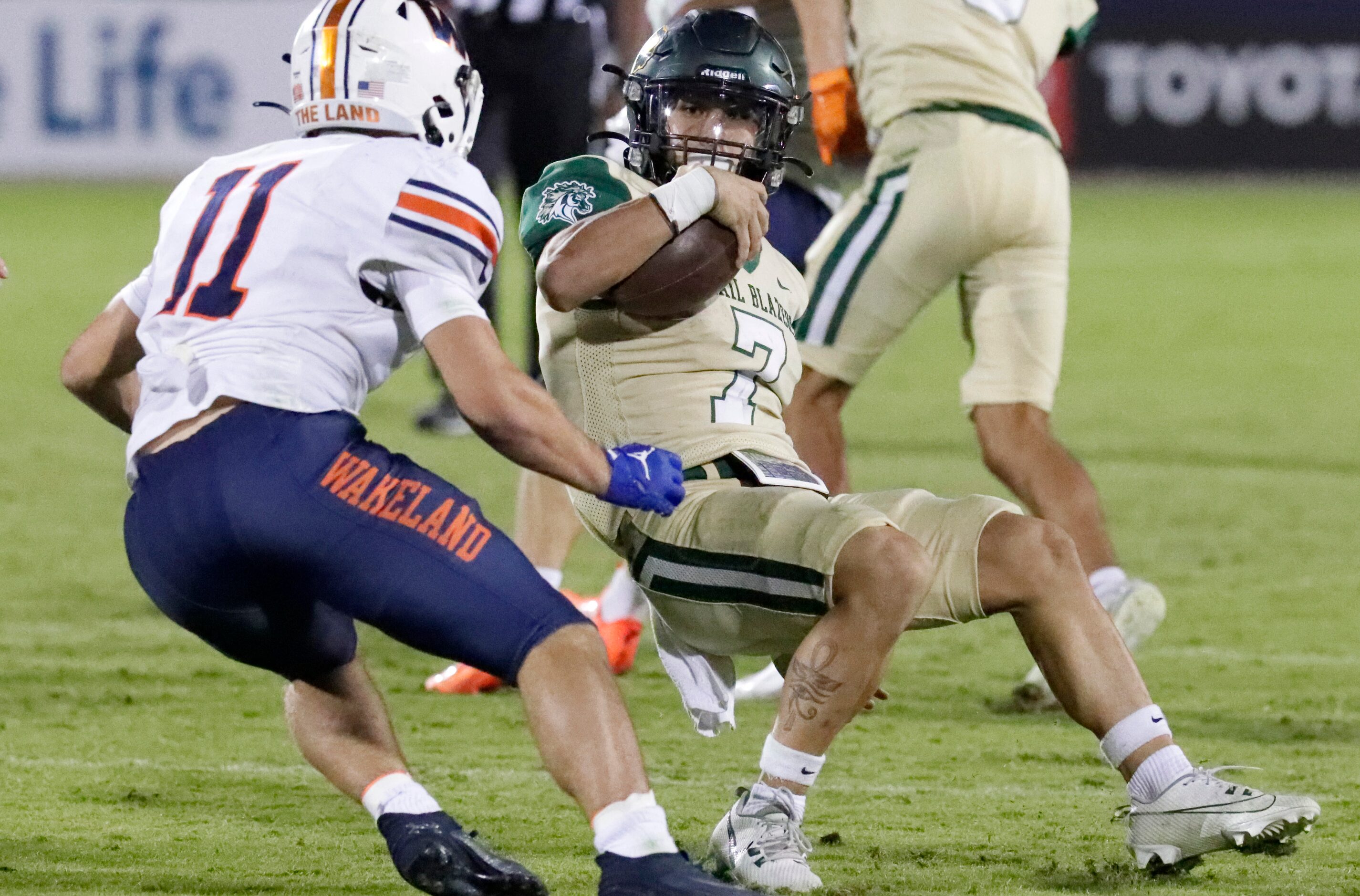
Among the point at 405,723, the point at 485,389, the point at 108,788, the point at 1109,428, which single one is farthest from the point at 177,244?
the point at 1109,428

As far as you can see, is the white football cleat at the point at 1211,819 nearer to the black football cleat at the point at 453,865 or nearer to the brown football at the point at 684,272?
the black football cleat at the point at 453,865

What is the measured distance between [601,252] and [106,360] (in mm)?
801

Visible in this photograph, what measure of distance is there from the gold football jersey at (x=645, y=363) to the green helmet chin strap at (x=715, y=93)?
0.08 metres

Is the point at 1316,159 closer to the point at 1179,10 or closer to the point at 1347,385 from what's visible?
the point at 1179,10

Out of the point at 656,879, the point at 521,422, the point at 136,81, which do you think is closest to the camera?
the point at 656,879

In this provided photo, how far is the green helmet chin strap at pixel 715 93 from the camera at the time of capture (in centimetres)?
384

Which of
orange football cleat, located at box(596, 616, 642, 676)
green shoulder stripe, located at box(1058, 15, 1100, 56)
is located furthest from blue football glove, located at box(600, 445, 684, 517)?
green shoulder stripe, located at box(1058, 15, 1100, 56)

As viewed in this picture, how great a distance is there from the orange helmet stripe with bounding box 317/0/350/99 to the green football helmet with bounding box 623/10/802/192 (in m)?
0.66

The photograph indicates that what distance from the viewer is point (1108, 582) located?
193 inches

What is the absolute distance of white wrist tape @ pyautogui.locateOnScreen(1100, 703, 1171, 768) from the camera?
3.55 meters

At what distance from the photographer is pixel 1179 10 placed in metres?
21.0

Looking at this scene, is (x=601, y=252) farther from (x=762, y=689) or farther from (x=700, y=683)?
(x=762, y=689)

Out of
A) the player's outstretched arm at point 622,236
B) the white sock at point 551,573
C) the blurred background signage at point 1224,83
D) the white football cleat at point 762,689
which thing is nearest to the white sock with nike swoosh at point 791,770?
the player's outstretched arm at point 622,236

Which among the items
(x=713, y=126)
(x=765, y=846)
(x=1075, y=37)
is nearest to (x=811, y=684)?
(x=765, y=846)
